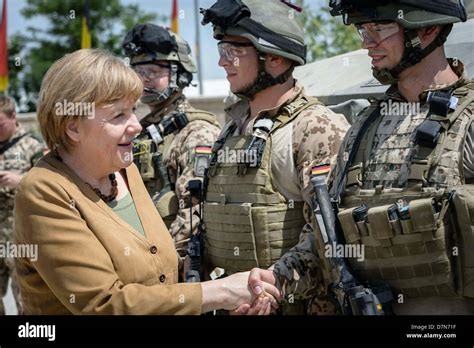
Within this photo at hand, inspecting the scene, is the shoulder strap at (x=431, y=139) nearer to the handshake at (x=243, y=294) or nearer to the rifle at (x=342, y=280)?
the rifle at (x=342, y=280)

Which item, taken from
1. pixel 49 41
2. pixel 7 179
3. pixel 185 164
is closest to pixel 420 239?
pixel 185 164

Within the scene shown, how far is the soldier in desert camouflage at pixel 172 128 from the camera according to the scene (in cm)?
575

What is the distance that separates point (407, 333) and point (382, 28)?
1.41 metres

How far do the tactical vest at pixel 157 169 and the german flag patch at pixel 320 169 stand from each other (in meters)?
1.89

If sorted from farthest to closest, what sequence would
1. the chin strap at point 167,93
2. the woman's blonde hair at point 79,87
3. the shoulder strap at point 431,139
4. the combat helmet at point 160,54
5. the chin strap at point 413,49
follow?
the combat helmet at point 160,54
the chin strap at point 167,93
the chin strap at point 413,49
the shoulder strap at point 431,139
the woman's blonde hair at point 79,87

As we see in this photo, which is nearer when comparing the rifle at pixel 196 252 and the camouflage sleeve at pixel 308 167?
the camouflage sleeve at pixel 308 167

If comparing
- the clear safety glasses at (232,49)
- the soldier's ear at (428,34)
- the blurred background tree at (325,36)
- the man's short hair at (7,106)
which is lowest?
the soldier's ear at (428,34)

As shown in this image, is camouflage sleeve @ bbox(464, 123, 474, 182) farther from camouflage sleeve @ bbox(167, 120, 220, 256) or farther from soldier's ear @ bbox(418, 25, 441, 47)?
camouflage sleeve @ bbox(167, 120, 220, 256)

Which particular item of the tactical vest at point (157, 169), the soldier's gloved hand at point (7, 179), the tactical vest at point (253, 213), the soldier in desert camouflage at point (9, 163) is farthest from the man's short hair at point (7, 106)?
the tactical vest at point (253, 213)

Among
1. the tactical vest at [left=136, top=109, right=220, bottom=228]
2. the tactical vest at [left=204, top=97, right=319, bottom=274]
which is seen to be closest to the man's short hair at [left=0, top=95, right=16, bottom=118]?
the tactical vest at [left=136, top=109, right=220, bottom=228]

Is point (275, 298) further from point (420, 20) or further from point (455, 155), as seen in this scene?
point (420, 20)

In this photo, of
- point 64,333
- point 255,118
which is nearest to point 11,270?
point 255,118

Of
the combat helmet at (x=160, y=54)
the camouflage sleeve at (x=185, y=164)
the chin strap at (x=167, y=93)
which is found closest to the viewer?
the camouflage sleeve at (x=185, y=164)

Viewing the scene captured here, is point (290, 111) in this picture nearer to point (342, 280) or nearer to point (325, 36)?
point (342, 280)
